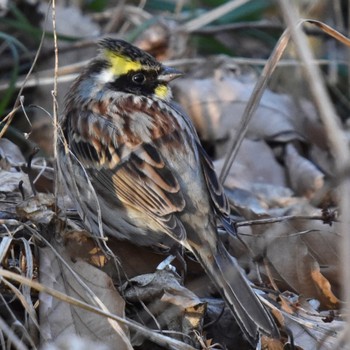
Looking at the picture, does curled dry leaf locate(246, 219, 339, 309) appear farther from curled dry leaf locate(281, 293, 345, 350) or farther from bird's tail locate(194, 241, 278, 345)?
bird's tail locate(194, 241, 278, 345)

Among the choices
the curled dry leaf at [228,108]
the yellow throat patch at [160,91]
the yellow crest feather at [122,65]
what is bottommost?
the curled dry leaf at [228,108]

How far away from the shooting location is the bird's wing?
12.2ft

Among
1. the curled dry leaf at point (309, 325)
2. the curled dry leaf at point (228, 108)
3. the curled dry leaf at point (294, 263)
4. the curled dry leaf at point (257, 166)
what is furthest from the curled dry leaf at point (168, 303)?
the curled dry leaf at point (228, 108)

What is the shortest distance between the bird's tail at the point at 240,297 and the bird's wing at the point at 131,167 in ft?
0.55

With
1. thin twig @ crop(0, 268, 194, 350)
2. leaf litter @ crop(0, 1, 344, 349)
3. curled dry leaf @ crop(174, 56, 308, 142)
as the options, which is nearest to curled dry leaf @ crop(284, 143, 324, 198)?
leaf litter @ crop(0, 1, 344, 349)

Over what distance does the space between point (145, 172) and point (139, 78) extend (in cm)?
61

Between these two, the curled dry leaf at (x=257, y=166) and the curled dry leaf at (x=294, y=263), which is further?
the curled dry leaf at (x=257, y=166)

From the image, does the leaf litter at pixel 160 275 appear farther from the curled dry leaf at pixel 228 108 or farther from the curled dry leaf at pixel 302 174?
the curled dry leaf at pixel 228 108

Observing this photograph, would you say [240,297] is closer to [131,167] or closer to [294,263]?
[294,263]

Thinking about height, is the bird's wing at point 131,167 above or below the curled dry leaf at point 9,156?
above

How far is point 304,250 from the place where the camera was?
155 inches

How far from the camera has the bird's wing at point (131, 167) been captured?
147 inches

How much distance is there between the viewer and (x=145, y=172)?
3830 millimetres

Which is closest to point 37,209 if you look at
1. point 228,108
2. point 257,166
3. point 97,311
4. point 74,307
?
point 74,307
